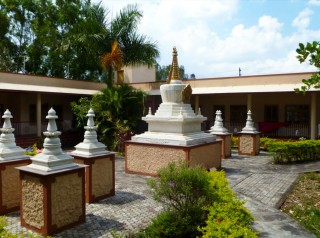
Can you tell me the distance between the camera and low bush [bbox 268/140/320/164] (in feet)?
42.3

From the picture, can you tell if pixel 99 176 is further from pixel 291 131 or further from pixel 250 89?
pixel 291 131

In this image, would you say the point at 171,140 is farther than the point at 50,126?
Yes

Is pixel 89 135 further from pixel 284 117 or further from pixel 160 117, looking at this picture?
pixel 284 117

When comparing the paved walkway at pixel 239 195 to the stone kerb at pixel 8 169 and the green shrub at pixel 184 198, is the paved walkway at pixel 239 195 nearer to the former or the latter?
the stone kerb at pixel 8 169

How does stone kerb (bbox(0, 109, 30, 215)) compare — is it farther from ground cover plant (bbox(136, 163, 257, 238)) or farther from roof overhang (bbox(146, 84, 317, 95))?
roof overhang (bbox(146, 84, 317, 95))

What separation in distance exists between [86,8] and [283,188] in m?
16.0

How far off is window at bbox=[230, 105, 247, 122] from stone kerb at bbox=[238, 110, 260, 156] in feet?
22.3

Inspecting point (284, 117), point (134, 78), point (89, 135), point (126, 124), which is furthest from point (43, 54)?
point (89, 135)

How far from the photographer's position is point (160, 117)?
35.5ft

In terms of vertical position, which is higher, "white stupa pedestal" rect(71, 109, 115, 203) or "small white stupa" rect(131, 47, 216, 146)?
"small white stupa" rect(131, 47, 216, 146)

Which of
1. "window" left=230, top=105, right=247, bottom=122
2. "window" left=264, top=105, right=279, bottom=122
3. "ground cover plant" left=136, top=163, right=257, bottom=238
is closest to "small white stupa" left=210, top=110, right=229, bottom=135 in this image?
"window" left=230, top=105, right=247, bottom=122

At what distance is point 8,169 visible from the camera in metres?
6.85

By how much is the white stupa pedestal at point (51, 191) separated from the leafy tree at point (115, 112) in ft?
31.9

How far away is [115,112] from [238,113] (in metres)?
10.0
